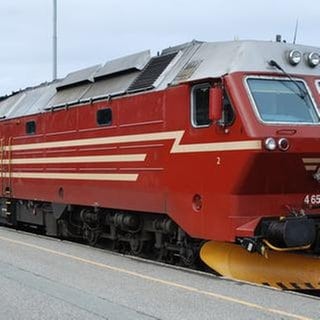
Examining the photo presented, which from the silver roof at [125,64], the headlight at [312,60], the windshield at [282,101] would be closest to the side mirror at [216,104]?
the windshield at [282,101]

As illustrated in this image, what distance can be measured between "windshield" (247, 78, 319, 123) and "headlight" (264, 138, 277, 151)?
391mm

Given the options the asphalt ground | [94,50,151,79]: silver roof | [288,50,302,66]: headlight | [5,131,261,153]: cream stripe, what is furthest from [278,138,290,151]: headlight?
[94,50,151,79]: silver roof

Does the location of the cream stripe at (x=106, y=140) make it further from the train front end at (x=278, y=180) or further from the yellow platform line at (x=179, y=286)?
the yellow platform line at (x=179, y=286)

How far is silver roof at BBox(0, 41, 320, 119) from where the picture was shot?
9703 millimetres

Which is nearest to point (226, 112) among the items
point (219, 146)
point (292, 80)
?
point (219, 146)

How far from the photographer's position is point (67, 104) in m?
13.7

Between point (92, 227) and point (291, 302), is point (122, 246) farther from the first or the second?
point (291, 302)

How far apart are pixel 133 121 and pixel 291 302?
473 centimetres

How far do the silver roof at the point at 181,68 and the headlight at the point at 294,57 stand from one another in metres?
0.06

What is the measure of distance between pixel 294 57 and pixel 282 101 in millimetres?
844

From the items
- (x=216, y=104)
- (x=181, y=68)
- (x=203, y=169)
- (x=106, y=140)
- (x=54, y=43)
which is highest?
(x=54, y=43)

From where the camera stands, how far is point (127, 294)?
27.2 feet

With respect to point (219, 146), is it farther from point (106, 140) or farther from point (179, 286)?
point (106, 140)

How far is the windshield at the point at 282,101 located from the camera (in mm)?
9311
